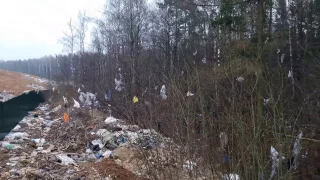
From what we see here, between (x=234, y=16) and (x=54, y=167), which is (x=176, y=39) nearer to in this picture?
(x=234, y=16)

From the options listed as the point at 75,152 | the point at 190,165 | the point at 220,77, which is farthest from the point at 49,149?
the point at 190,165

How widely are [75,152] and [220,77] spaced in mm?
4503

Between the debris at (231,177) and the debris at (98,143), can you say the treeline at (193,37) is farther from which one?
the debris at (231,177)

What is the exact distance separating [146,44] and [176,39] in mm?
2233

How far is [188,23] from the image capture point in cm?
2378

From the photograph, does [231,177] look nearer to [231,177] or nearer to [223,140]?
[231,177]

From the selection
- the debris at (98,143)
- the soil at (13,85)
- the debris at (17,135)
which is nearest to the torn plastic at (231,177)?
the debris at (98,143)

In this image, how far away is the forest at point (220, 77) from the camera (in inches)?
127

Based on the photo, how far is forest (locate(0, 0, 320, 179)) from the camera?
3236mm

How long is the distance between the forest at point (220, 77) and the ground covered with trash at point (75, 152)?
778mm

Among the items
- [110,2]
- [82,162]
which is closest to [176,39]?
[110,2]

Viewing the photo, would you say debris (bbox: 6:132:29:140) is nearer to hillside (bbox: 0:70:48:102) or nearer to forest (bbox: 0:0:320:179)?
forest (bbox: 0:0:320:179)

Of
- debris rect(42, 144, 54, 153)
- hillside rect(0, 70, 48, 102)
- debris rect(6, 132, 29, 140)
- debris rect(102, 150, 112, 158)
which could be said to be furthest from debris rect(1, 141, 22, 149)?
hillside rect(0, 70, 48, 102)

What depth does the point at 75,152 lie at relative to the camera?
8.83 meters
